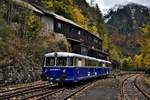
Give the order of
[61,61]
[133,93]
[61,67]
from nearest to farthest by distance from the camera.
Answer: [133,93] → [61,67] → [61,61]

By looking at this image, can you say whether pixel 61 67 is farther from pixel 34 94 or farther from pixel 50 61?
pixel 34 94

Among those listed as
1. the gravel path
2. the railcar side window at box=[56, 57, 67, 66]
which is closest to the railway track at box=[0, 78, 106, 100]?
the gravel path

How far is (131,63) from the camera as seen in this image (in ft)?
393

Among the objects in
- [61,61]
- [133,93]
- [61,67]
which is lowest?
[133,93]

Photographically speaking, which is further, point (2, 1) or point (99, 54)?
point (99, 54)

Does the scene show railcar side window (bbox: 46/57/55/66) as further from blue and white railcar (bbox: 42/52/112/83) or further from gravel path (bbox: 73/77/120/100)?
gravel path (bbox: 73/77/120/100)

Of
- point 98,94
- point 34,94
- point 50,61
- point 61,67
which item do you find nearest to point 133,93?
point 98,94

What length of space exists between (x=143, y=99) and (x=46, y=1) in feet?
156

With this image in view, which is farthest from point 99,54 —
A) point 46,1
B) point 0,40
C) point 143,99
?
point 143,99

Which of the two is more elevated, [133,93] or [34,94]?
[34,94]

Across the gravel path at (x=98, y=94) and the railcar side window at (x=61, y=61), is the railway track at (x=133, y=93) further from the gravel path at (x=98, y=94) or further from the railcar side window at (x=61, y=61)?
the railcar side window at (x=61, y=61)

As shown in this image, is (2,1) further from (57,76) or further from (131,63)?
(131,63)

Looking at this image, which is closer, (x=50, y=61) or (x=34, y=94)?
(x=34, y=94)

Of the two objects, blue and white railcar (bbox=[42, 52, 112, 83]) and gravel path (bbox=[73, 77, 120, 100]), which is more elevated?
blue and white railcar (bbox=[42, 52, 112, 83])
